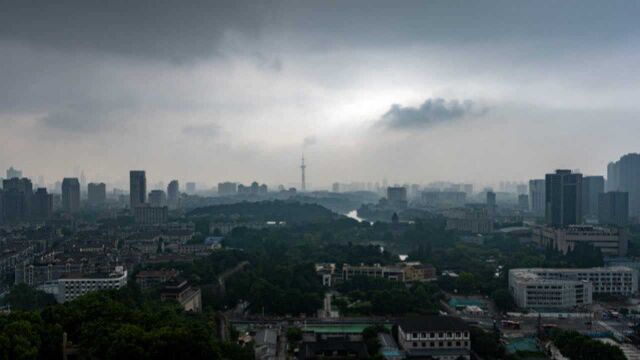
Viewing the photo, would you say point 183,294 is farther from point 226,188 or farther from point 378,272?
point 226,188

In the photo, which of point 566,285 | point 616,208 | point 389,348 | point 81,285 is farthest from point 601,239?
point 81,285

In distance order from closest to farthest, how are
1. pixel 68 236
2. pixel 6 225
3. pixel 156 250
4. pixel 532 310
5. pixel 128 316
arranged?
pixel 128 316 < pixel 532 310 < pixel 156 250 < pixel 68 236 < pixel 6 225

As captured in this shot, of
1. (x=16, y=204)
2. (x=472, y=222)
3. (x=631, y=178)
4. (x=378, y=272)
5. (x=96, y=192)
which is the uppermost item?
(x=631, y=178)

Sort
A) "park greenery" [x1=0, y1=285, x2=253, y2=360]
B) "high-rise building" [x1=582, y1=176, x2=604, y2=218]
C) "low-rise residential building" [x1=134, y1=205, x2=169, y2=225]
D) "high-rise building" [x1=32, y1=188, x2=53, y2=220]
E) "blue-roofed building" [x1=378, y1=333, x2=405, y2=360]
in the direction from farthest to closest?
"high-rise building" [x1=582, y1=176, x2=604, y2=218] → "high-rise building" [x1=32, y1=188, x2=53, y2=220] → "low-rise residential building" [x1=134, y1=205, x2=169, y2=225] → "blue-roofed building" [x1=378, y1=333, x2=405, y2=360] → "park greenery" [x1=0, y1=285, x2=253, y2=360]

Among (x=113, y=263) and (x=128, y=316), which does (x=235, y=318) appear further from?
(x=113, y=263)

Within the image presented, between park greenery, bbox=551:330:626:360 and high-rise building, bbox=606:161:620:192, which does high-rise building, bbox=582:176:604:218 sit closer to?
high-rise building, bbox=606:161:620:192

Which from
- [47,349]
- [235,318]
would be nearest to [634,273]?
[235,318]

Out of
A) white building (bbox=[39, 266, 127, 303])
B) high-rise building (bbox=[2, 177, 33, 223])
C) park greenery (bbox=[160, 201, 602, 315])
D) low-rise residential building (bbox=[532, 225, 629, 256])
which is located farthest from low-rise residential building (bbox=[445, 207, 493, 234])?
high-rise building (bbox=[2, 177, 33, 223])
